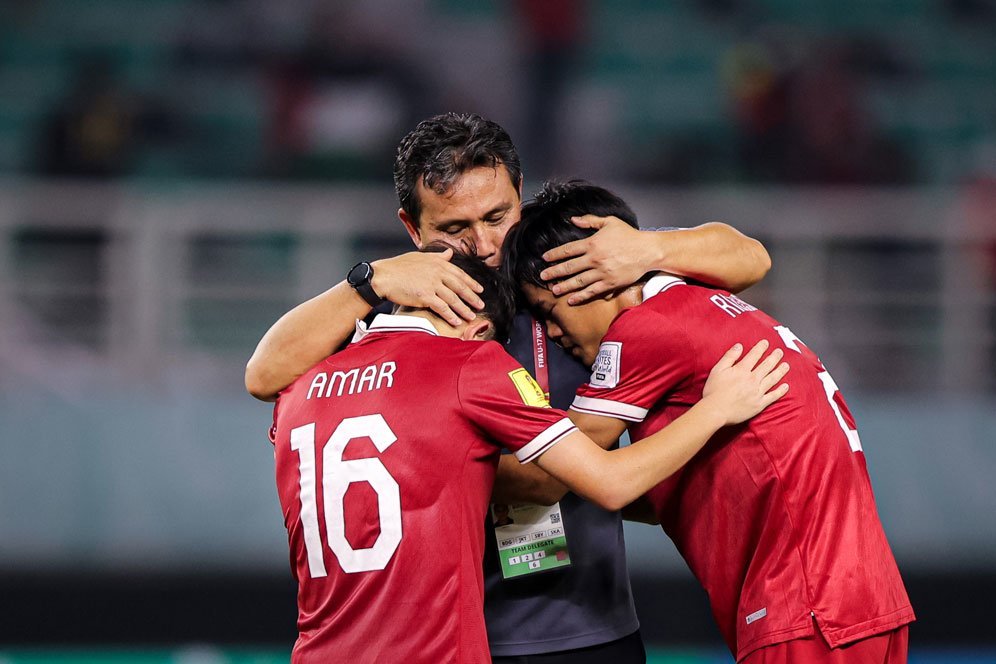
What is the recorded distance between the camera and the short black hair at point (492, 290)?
9.17ft

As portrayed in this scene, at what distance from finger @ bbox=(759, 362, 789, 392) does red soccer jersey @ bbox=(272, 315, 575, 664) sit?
0.48 m

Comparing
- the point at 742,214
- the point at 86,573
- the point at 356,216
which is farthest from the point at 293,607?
the point at 742,214

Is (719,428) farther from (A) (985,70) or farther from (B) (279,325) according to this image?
(A) (985,70)

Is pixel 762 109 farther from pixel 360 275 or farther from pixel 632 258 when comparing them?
pixel 360 275

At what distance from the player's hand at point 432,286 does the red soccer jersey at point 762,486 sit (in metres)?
0.34

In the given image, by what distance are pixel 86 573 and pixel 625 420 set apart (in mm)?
4403

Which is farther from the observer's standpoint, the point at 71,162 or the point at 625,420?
the point at 71,162

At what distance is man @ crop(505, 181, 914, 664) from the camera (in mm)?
2711

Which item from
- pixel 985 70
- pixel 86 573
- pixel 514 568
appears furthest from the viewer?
pixel 985 70

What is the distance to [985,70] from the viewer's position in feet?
33.3

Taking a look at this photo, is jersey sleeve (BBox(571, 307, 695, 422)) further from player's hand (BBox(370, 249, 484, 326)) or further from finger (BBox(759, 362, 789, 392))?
player's hand (BBox(370, 249, 484, 326))

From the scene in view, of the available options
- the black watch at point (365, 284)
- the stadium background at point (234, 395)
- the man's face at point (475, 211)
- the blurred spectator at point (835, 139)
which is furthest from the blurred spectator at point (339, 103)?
the black watch at point (365, 284)

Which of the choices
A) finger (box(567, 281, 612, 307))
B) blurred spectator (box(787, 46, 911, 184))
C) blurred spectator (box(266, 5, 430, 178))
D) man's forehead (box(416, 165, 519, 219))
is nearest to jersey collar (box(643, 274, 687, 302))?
finger (box(567, 281, 612, 307))

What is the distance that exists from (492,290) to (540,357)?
1.01 ft
